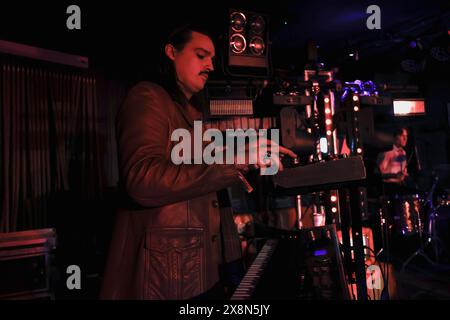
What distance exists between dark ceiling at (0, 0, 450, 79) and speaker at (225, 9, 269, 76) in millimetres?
134

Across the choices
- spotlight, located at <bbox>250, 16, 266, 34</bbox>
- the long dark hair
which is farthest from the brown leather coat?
spotlight, located at <bbox>250, 16, 266, 34</bbox>

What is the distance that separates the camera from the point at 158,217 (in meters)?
1.35

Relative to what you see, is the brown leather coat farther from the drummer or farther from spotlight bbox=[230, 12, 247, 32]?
the drummer

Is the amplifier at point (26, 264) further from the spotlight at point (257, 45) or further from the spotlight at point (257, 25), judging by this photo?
the spotlight at point (257, 25)

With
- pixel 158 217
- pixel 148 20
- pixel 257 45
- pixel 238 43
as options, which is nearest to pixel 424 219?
pixel 257 45

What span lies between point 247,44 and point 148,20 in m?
1.55

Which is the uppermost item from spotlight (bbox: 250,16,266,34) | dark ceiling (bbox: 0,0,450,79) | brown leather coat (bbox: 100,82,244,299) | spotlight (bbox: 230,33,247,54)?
dark ceiling (bbox: 0,0,450,79)

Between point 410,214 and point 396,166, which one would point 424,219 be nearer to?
point 410,214

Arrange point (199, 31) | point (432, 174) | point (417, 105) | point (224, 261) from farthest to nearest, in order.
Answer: point (432, 174)
point (417, 105)
point (199, 31)
point (224, 261)

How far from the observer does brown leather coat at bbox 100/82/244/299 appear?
3.92 feet

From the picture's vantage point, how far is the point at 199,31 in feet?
5.59

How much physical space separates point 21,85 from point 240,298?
3506mm
